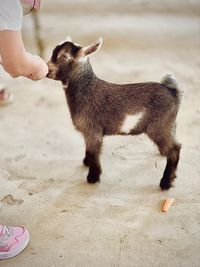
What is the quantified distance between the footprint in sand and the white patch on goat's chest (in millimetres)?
511

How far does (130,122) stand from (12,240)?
62cm

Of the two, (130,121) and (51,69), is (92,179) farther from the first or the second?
(51,69)

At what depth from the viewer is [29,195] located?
1634 mm

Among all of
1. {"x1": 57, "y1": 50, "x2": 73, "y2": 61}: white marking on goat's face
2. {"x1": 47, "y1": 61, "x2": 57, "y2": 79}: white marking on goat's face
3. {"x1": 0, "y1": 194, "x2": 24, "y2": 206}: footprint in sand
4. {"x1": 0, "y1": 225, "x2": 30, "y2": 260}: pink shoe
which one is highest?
{"x1": 57, "y1": 50, "x2": 73, "y2": 61}: white marking on goat's face

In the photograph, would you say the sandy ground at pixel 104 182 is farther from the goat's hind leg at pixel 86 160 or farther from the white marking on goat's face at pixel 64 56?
the white marking on goat's face at pixel 64 56

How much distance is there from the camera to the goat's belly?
1.54 meters

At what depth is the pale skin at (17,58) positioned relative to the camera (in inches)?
44.1

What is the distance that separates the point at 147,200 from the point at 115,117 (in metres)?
0.36

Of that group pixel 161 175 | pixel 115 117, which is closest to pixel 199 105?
pixel 161 175

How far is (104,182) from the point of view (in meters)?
1.71

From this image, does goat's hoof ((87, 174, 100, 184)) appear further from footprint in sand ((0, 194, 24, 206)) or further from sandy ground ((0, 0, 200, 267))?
footprint in sand ((0, 194, 24, 206))

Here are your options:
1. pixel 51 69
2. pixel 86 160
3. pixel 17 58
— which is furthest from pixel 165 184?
pixel 17 58

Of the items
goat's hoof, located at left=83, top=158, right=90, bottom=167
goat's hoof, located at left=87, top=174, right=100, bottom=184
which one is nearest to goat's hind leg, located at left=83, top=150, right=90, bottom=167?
goat's hoof, located at left=83, top=158, right=90, bottom=167

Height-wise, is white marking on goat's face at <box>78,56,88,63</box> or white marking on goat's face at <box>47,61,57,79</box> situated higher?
white marking on goat's face at <box>78,56,88,63</box>
